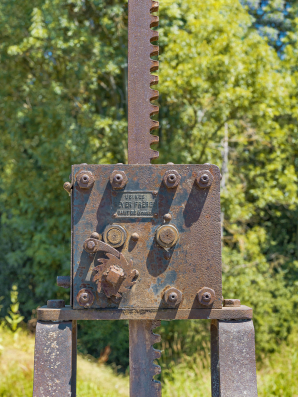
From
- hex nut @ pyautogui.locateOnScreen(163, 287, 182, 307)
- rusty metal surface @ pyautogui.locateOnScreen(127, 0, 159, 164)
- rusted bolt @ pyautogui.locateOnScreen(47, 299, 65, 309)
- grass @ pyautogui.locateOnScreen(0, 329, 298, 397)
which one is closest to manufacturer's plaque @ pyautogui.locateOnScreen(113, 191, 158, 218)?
rusty metal surface @ pyautogui.locateOnScreen(127, 0, 159, 164)

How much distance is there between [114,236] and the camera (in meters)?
1.99

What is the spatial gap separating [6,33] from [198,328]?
624 cm

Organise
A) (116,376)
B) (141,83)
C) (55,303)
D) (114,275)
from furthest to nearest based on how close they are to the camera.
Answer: (116,376) → (141,83) → (55,303) → (114,275)

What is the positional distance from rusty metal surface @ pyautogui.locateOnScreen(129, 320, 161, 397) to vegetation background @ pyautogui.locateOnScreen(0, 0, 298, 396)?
463 cm

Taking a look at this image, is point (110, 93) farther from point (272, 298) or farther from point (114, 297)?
point (114, 297)

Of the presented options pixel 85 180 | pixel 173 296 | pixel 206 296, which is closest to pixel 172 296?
pixel 173 296

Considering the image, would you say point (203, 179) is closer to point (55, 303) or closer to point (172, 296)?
point (172, 296)

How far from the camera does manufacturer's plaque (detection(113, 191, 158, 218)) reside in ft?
6.69

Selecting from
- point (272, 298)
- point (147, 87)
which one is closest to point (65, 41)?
point (147, 87)

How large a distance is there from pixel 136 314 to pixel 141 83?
1168 millimetres

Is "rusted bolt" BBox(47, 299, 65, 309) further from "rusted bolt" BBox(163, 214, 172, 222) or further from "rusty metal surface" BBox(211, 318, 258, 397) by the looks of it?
"rusty metal surface" BBox(211, 318, 258, 397)

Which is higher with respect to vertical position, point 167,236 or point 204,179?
point 204,179

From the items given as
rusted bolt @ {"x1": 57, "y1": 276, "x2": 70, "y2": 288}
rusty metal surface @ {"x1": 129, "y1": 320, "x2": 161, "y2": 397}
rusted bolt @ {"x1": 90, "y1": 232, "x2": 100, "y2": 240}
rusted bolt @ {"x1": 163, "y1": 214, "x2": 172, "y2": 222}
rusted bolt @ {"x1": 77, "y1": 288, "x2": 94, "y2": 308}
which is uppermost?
rusted bolt @ {"x1": 163, "y1": 214, "x2": 172, "y2": 222}

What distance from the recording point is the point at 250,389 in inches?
76.9
